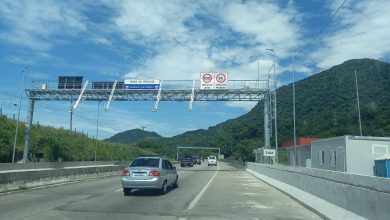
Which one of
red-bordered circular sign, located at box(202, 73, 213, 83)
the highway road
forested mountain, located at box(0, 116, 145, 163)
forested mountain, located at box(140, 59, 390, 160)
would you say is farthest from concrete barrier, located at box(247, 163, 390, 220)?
forested mountain, located at box(140, 59, 390, 160)

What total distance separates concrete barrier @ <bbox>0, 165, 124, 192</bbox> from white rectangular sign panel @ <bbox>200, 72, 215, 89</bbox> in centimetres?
1720

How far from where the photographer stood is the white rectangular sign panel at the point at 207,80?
48.7 metres

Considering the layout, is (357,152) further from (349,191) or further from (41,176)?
(349,191)

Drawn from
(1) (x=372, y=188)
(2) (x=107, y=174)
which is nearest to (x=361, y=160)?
(2) (x=107, y=174)

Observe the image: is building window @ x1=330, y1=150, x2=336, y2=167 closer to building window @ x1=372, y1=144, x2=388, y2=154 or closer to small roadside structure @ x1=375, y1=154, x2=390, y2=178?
building window @ x1=372, y1=144, x2=388, y2=154

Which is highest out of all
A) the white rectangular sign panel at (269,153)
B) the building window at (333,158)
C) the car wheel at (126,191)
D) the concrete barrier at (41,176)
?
the white rectangular sign panel at (269,153)

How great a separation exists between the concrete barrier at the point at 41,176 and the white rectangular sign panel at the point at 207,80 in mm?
17197

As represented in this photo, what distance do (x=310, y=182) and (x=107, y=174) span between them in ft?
81.2

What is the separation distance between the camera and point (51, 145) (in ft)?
202

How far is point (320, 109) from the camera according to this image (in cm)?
7594

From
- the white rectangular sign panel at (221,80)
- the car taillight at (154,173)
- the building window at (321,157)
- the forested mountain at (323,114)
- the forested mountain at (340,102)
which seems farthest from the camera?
the forested mountain at (340,102)

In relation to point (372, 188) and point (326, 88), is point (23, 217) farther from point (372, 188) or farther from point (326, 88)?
point (326, 88)

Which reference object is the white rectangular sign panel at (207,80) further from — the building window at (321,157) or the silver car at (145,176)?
the silver car at (145,176)

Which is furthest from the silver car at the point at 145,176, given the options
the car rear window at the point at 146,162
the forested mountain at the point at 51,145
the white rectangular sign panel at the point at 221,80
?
the forested mountain at the point at 51,145
